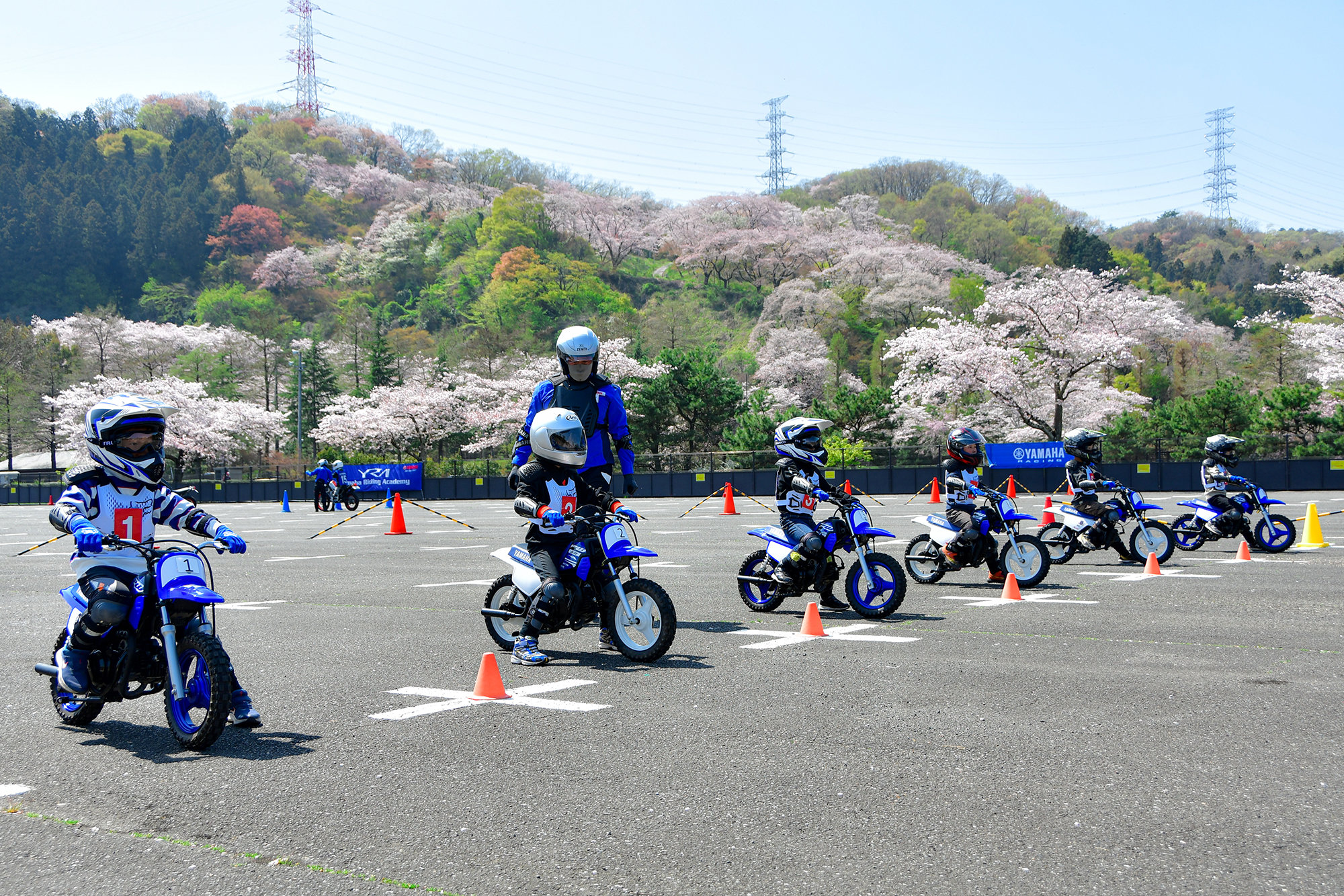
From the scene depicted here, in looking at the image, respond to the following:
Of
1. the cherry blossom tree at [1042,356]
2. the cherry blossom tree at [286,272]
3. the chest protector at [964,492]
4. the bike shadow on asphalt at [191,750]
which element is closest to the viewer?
the bike shadow on asphalt at [191,750]

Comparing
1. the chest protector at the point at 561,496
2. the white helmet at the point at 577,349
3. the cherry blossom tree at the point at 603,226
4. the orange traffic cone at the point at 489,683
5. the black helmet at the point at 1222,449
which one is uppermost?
the cherry blossom tree at the point at 603,226

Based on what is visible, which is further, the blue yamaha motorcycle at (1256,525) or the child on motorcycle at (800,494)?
the blue yamaha motorcycle at (1256,525)

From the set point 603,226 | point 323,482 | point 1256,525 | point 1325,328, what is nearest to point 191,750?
point 1256,525

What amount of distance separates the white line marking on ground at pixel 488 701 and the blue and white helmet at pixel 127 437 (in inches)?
72.0

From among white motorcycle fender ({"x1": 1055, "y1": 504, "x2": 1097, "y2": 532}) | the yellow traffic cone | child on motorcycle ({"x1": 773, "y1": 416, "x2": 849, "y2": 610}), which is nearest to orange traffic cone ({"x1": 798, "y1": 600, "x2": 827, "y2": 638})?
child on motorcycle ({"x1": 773, "y1": 416, "x2": 849, "y2": 610})

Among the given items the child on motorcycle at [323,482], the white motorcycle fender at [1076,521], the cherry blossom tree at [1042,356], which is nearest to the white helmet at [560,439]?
the white motorcycle fender at [1076,521]

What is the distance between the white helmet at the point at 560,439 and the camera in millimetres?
Answer: 7797

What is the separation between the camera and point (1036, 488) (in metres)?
40.6

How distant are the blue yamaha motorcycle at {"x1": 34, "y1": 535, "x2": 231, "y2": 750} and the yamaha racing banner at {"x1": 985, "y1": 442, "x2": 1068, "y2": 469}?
39.2 metres

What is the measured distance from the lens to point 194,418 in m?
72.8

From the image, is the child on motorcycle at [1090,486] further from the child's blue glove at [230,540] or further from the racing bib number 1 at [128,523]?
the racing bib number 1 at [128,523]

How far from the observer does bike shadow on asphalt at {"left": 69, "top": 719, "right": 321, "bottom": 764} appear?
205 inches

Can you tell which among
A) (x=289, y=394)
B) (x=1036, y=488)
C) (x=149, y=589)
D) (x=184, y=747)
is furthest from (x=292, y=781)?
(x=289, y=394)

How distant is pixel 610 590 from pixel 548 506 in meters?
0.76
